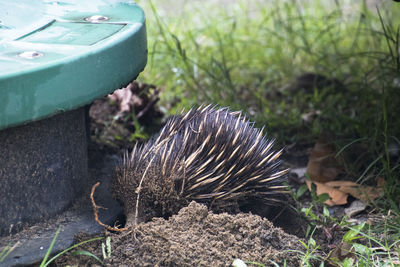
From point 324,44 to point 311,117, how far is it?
1144mm

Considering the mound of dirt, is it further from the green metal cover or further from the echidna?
the green metal cover

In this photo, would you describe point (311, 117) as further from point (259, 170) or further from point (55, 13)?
point (55, 13)

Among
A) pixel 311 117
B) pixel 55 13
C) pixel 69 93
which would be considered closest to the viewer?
pixel 69 93

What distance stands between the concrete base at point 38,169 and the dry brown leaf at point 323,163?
5.12 feet

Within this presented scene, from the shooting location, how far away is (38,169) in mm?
2531

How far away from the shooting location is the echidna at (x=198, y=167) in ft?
8.73

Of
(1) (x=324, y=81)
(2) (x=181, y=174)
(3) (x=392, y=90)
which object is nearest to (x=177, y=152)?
(2) (x=181, y=174)

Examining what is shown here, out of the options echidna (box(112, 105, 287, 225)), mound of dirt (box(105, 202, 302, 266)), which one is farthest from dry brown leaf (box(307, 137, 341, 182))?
mound of dirt (box(105, 202, 302, 266))

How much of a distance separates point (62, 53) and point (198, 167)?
2.79ft

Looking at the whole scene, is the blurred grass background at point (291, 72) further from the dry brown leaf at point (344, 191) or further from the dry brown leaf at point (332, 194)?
the dry brown leaf at point (332, 194)

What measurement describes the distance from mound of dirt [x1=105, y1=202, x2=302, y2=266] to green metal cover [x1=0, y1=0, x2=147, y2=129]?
0.64 m

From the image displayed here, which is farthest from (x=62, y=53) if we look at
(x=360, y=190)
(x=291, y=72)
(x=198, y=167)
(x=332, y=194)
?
(x=291, y=72)

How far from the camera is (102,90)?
243 centimetres

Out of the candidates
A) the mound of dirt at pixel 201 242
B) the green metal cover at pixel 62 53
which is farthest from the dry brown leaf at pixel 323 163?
the green metal cover at pixel 62 53
